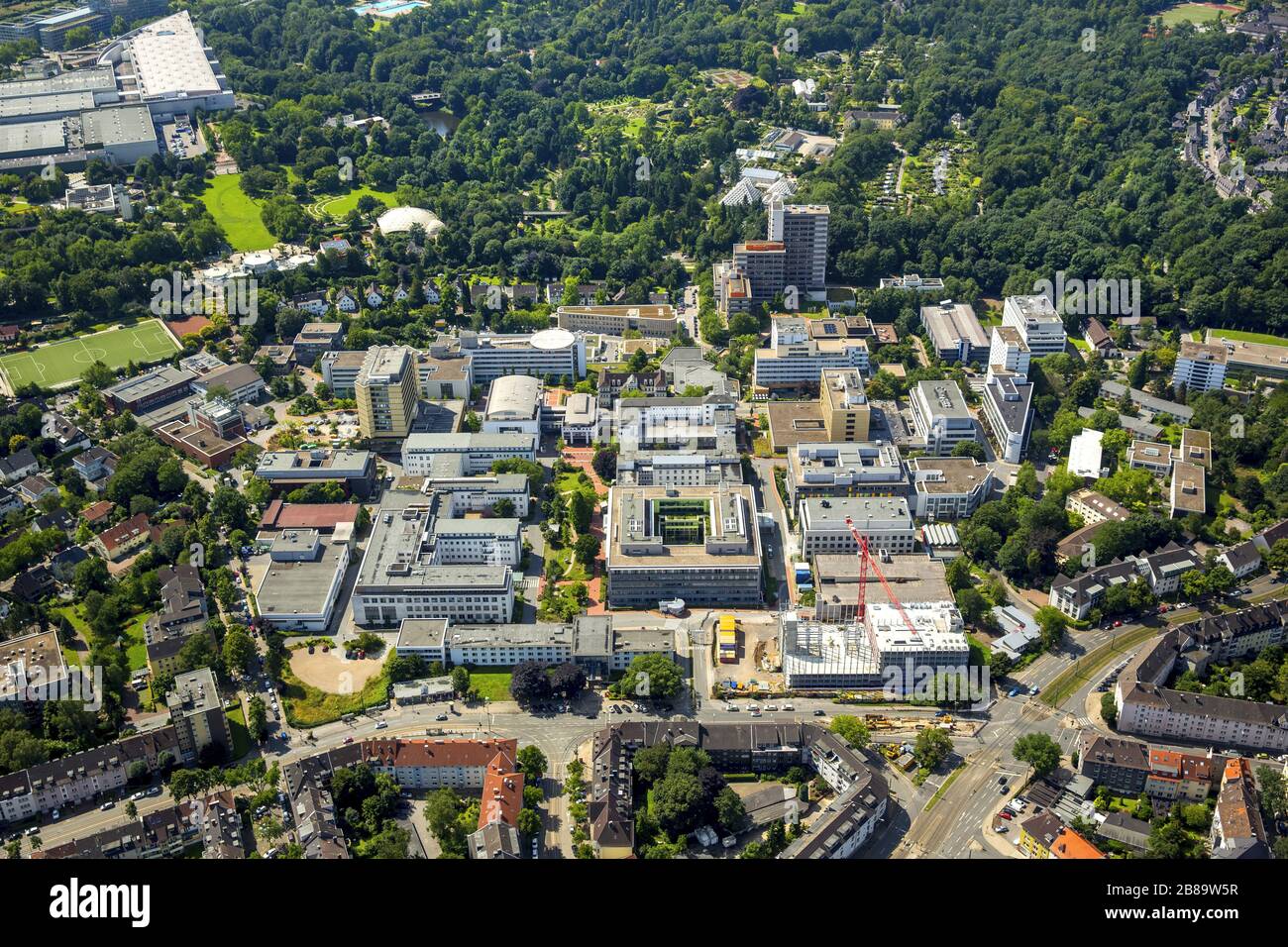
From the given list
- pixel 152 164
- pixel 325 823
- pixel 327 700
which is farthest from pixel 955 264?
pixel 152 164

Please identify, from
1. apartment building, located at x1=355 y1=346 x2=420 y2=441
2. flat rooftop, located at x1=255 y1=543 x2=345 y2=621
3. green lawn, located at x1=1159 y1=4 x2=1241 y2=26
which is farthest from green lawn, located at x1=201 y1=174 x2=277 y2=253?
green lawn, located at x1=1159 y1=4 x2=1241 y2=26

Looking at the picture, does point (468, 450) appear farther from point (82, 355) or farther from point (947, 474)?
point (82, 355)

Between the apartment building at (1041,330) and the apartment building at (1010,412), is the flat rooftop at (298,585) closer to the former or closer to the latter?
the apartment building at (1010,412)

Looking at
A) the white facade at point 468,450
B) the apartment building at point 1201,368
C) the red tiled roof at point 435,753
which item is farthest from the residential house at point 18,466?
the apartment building at point 1201,368

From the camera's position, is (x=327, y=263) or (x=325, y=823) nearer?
(x=325, y=823)

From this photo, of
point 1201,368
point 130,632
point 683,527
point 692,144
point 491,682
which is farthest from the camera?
point 692,144

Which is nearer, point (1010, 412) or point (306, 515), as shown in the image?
point (306, 515)

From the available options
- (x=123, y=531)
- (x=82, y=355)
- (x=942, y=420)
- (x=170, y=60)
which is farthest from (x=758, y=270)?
(x=170, y=60)

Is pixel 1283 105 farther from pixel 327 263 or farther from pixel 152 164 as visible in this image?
pixel 152 164
